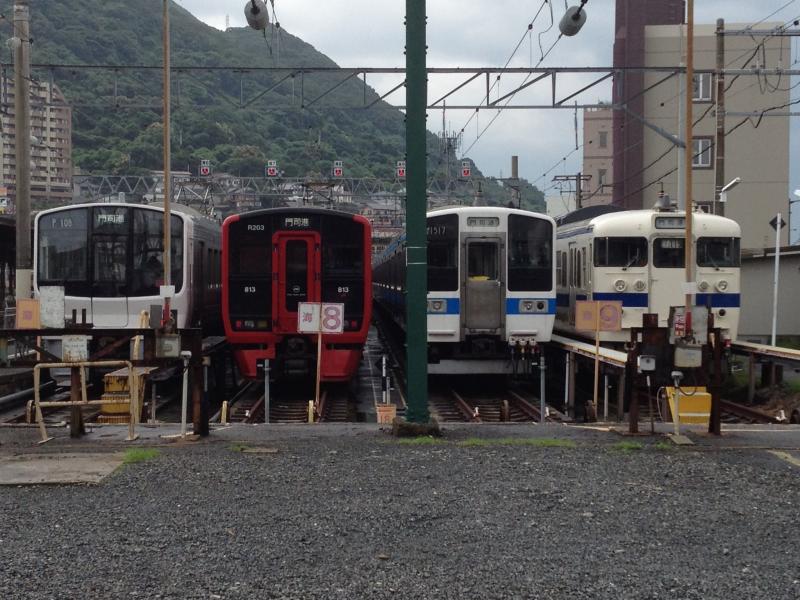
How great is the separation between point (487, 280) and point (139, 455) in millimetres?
8360

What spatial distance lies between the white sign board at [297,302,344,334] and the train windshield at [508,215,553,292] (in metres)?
3.18

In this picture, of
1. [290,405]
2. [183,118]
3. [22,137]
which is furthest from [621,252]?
[183,118]

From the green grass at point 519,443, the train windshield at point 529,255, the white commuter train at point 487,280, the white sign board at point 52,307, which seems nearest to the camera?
the green grass at point 519,443

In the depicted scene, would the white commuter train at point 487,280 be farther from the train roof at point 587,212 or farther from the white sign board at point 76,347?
the white sign board at point 76,347

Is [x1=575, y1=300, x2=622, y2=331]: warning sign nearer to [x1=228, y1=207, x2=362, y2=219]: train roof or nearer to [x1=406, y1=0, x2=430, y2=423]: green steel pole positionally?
[x1=228, y1=207, x2=362, y2=219]: train roof

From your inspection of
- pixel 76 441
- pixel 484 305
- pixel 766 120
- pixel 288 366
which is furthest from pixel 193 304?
pixel 766 120

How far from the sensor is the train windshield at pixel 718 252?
15.7 metres

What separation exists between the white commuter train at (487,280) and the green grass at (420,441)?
6.26 m

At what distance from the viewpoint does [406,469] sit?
7137 millimetres

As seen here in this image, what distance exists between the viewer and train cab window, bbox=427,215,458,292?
14852 mm

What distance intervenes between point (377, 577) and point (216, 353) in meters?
11.7

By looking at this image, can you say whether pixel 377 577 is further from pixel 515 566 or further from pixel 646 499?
pixel 646 499

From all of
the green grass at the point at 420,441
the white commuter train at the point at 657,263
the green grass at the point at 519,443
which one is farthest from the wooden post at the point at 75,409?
the white commuter train at the point at 657,263

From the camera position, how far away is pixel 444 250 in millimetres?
14914
